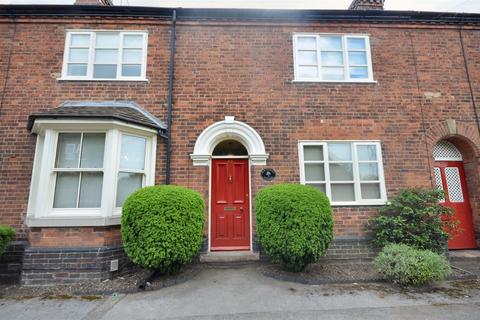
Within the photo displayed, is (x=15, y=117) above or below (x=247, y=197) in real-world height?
above

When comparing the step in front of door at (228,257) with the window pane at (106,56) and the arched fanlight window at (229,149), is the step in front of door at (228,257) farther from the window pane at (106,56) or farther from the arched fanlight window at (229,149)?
the window pane at (106,56)

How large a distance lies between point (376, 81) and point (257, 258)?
18.8ft

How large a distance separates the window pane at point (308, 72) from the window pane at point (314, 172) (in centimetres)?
252

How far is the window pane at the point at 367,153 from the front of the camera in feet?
21.2

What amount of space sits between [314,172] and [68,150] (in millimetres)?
5859

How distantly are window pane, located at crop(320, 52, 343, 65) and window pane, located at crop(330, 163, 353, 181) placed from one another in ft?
9.56

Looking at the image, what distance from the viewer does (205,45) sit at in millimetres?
6887

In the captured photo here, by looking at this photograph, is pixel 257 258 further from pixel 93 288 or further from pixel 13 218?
pixel 13 218

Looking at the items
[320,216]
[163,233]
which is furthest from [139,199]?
[320,216]

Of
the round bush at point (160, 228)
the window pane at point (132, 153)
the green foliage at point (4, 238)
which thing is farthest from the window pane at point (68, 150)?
the round bush at point (160, 228)

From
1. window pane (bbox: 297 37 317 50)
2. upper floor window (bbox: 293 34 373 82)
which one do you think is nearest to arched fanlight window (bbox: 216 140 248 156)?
upper floor window (bbox: 293 34 373 82)

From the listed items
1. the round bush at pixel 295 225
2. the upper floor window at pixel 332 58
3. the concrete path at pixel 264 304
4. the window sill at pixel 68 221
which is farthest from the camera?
the upper floor window at pixel 332 58

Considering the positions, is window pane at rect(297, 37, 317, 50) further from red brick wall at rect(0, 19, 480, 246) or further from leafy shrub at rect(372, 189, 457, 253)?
leafy shrub at rect(372, 189, 457, 253)

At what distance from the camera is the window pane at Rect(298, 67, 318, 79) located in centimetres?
692
